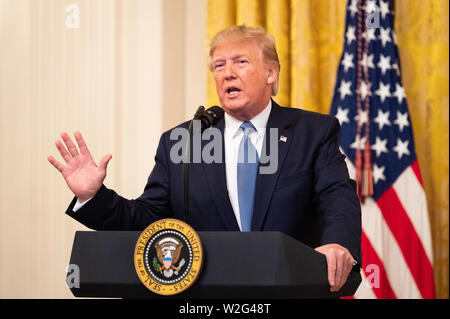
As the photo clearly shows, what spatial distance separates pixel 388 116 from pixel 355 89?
27cm

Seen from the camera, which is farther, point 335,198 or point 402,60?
point 402,60

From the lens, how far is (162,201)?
8.39 ft

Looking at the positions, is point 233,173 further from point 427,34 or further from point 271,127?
point 427,34

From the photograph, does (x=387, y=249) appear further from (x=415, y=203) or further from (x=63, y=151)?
(x=63, y=151)

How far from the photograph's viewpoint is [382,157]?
4168mm

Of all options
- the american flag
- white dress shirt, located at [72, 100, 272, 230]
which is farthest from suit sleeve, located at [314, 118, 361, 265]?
the american flag

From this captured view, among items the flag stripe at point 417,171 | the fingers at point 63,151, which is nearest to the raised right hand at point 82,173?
the fingers at point 63,151

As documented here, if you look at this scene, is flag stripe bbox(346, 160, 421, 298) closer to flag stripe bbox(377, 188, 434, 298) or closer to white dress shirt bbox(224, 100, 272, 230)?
flag stripe bbox(377, 188, 434, 298)

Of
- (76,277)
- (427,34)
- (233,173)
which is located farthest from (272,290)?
(427,34)

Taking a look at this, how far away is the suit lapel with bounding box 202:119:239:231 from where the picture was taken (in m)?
2.36

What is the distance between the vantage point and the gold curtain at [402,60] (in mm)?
4320

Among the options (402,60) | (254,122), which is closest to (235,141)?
(254,122)

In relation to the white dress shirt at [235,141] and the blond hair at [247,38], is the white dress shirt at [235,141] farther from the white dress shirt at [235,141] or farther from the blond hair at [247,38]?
the blond hair at [247,38]

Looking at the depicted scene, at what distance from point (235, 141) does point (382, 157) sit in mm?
1866
